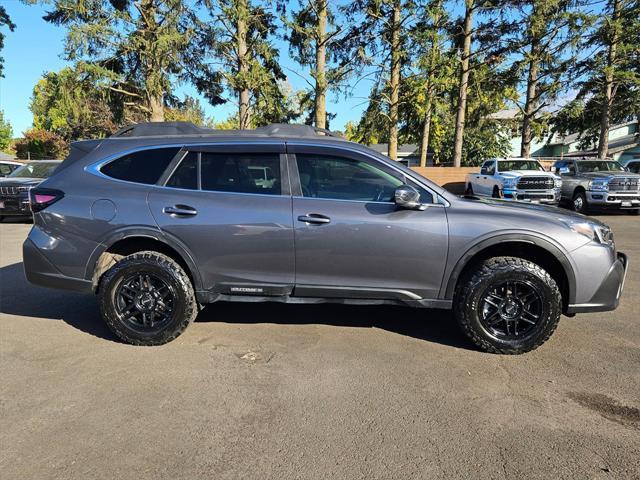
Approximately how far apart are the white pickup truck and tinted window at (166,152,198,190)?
1181 cm

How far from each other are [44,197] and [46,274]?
2.28 feet

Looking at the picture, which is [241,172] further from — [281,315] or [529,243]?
[529,243]

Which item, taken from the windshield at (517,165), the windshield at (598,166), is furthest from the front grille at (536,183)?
the windshield at (598,166)

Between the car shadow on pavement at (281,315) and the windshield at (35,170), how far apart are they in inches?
382

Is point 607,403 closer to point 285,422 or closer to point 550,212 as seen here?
point 550,212

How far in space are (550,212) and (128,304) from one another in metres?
3.78

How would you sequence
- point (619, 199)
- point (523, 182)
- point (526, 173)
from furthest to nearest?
point (526, 173), point (523, 182), point (619, 199)

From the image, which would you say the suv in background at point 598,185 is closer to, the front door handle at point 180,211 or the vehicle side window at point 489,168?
the vehicle side window at point 489,168

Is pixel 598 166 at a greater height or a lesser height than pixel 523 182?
greater

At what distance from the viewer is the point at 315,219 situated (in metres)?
3.79

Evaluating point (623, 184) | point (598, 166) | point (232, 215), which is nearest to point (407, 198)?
point (232, 215)

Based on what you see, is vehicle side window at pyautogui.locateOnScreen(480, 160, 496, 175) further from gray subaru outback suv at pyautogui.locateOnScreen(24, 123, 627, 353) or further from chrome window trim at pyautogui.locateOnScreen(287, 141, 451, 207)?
chrome window trim at pyautogui.locateOnScreen(287, 141, 451, 207)

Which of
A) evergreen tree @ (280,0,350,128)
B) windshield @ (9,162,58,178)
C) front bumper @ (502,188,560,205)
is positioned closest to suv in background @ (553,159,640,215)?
front bumper @ (502,188,560,205)

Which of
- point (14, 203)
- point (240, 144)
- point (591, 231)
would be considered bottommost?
point (14, 203)
